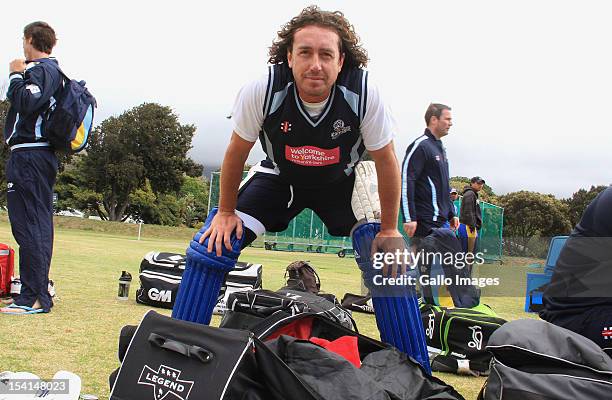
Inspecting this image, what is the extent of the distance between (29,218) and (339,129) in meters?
3.28

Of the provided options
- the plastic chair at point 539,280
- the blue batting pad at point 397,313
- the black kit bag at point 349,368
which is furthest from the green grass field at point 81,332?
the black kit bag at point 349,368

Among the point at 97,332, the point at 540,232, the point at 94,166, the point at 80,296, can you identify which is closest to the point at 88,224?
the point at 94,166

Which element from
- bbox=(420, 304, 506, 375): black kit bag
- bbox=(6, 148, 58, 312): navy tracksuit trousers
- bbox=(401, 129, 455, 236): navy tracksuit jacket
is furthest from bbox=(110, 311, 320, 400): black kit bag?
bbox=(401, 129, 455, 236): navy tracksuit jacket

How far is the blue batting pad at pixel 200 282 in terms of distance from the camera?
9.29 feet

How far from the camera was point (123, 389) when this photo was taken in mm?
2037

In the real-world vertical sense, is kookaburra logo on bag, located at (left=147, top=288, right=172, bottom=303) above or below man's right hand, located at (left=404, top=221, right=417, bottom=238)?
below

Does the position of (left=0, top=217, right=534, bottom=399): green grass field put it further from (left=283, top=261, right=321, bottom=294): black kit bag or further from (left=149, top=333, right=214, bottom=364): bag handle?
(left=149, top=333, right=214, bottom=364): bag handle

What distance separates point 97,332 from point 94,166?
142 feet

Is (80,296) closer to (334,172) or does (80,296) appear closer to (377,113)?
(334,172)

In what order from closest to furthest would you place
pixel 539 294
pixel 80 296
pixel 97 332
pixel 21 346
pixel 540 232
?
pixel 21 346 < pixel 97 332 < pixel 80 296 < pixel 539 294 < pixel 540 232

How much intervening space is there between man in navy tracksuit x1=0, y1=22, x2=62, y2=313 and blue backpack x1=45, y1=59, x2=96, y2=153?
7cm

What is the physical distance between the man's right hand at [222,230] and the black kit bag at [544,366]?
4.56ft

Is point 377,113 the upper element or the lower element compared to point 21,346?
upper

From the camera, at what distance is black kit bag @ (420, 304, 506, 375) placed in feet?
12.9
